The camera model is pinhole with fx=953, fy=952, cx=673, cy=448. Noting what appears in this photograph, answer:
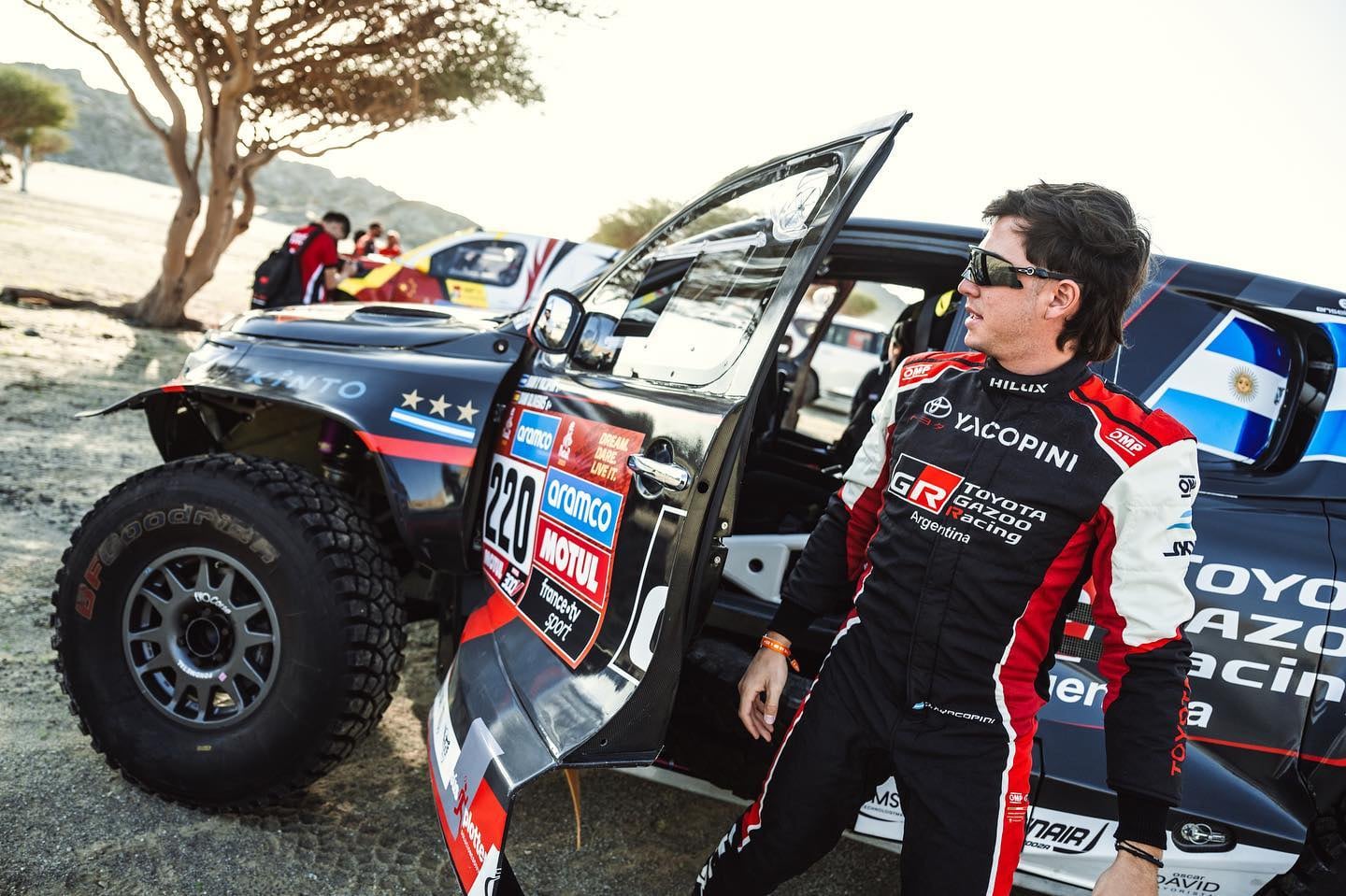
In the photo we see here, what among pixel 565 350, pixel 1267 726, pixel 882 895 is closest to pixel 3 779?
pixel 565 350

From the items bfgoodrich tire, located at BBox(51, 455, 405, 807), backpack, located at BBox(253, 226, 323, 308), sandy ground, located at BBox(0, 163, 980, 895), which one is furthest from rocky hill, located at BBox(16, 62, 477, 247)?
bfgoodrich tire, located at BBox(51, 455, 405, 807)

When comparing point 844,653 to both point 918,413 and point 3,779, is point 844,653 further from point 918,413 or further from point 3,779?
point 3,779

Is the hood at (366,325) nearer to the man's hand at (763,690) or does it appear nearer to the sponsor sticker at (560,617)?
the sponsor sticker at (560,617)

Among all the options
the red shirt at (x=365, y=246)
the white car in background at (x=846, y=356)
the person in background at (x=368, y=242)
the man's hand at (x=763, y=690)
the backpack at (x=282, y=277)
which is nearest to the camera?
the man's hand at (x=763, y=690)

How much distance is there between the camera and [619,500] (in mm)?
2033

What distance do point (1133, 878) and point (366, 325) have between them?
2347mm

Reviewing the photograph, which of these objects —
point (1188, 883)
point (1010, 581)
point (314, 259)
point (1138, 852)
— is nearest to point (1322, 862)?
point (1188, 883)

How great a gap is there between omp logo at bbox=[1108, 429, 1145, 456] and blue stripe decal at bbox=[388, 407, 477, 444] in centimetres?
155

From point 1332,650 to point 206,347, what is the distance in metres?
3.08

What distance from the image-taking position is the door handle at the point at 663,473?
1.87 m

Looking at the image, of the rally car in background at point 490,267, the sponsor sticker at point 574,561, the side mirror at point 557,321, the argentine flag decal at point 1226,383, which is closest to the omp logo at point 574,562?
the sponsor sticker at point 574,561

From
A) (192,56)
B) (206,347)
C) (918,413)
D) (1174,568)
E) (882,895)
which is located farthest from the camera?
(192,56)

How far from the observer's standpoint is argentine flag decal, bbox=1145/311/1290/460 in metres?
2.32

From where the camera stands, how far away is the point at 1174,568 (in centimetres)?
153
